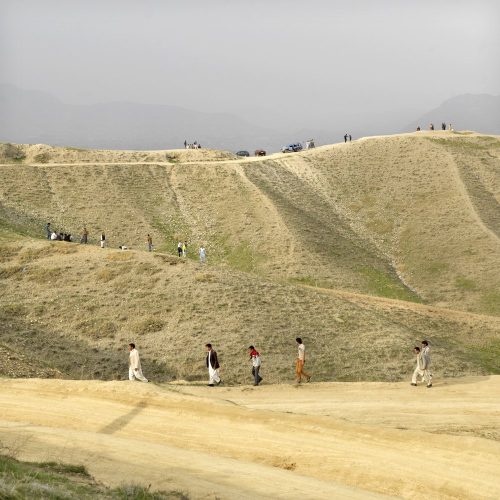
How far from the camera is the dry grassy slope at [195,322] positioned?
35.1 meters

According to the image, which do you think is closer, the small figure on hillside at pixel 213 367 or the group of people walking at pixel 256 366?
the group of people walking at pixel 256 366

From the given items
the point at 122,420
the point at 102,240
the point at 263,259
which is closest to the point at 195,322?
the point at 122,420

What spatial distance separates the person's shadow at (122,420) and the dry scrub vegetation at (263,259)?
33.1 ft

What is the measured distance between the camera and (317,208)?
268 feet

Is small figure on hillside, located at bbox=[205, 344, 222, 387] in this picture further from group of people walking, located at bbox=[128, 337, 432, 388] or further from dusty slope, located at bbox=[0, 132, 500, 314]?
dusty slope, located at bbox=[0, 132, 500, 314]

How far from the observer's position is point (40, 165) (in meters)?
86.8

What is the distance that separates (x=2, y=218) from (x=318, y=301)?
124 feet

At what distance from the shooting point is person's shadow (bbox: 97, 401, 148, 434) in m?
22.2

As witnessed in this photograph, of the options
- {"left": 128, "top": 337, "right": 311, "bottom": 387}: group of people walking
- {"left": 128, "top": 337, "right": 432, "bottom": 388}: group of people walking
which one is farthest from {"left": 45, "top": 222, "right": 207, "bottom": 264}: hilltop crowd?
{"left": 128, "top": 337, "right": 432, "bottom": 388}: group of people walking

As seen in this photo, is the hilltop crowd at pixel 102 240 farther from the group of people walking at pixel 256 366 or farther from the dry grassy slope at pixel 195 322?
the group of people walking at pixel 256 366

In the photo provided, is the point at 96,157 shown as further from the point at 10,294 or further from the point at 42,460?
the point at 42,460

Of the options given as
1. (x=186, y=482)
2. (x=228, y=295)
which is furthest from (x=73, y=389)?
(x=228, y=295)

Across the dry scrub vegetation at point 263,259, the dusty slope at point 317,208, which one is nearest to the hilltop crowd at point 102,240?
the dry scrub vegetation at point 263,259

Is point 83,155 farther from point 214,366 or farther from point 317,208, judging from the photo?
point 214,366
